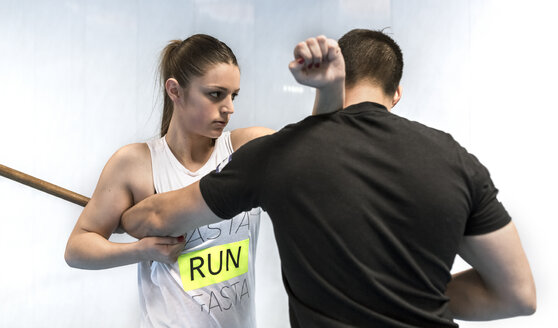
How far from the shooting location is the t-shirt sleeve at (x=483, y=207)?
743 mm

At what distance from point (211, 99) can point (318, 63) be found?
0.52m

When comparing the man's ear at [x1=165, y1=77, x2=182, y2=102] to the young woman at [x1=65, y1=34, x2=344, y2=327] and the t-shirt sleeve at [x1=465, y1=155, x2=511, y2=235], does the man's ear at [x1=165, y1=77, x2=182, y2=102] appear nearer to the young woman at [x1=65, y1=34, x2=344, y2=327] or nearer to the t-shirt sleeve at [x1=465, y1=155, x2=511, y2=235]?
the young woman at [x1=65, y1=34, x2=344, y2=327]

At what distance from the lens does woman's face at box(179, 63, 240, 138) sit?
1193 mm

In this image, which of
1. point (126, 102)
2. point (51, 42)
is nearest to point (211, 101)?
point (126, 102)

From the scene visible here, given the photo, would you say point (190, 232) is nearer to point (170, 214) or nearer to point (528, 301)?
point (170, 214)

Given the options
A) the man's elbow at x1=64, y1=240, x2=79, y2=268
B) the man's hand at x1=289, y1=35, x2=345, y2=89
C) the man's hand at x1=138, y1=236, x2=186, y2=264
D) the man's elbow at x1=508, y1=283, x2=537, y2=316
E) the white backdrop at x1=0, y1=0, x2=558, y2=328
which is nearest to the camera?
the man's hand at x1=289, y1=35, x2=345, y2=89

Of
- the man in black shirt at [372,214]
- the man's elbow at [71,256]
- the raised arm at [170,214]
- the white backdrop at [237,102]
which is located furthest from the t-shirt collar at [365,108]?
the white backdrop at [237,102]

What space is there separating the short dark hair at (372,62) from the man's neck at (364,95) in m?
0.01

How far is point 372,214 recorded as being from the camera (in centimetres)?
73

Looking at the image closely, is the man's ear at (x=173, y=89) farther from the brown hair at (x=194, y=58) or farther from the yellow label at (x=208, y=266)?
the yellow label at (x=208, y=266)

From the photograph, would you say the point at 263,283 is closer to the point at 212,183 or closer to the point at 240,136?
the point at 240,136

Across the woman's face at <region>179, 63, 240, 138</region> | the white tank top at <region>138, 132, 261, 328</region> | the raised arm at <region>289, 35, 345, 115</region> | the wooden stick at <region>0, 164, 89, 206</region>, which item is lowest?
the white tank top at <region>138, 132, 261, 328</region>

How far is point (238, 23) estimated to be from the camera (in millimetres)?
Result: 2797

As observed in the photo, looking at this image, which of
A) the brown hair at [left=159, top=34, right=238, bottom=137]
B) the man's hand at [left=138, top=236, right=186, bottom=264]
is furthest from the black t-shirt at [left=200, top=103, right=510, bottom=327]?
the brown hair at [left=159, top=34, right=238, bottom=137]
